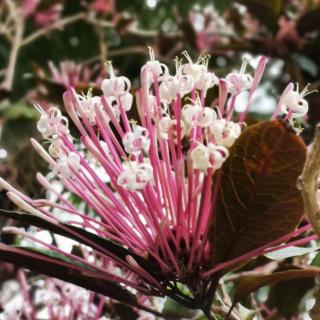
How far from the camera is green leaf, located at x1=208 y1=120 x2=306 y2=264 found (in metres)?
0.60

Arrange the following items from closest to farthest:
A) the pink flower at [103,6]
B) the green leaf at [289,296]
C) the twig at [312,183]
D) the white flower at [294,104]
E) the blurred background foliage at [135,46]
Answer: the twig at [312,183] < the white flower at [294,104] < the green leaf at [289,296] < the blurred background foliage at [135,46] < the pink flower at [103,6]

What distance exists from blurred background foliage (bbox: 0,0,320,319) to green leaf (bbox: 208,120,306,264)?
0.60 metres

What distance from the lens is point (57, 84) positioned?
4.41 feet

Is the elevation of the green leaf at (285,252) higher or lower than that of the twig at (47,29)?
lower

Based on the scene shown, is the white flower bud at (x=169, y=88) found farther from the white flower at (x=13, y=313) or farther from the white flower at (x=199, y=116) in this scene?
the white flower at (x=13, y=313)

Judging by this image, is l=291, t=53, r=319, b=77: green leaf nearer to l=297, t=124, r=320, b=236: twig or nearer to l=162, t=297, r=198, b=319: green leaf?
l=162, t=297, r=198, b=319: green leaf

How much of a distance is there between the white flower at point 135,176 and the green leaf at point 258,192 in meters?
0.07

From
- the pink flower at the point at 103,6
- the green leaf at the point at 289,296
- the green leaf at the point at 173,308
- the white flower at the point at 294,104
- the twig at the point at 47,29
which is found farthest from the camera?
the pink flower at the point at 103,6

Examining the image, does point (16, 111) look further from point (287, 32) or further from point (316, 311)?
point (316, 311)

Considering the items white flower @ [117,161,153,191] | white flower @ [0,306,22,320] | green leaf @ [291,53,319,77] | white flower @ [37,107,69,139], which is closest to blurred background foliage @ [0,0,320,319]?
green leaf @ [291,53,319,77]

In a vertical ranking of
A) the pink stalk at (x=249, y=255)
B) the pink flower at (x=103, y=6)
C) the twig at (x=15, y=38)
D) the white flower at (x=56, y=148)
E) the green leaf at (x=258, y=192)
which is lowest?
the pink stalk at (x=249, y=255)

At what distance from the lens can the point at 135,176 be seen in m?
0.60

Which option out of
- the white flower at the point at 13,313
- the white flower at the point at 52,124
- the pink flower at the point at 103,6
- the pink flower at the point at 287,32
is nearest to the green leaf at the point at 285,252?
the white flower at the point at 52,124

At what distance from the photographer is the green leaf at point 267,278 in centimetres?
63
